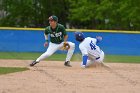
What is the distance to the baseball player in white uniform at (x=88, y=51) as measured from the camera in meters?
14.6

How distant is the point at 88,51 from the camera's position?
14.9m

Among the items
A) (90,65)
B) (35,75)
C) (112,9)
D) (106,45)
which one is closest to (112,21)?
(112,9)

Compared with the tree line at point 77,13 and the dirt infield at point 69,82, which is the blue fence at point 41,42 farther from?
the tree line at point 77,13

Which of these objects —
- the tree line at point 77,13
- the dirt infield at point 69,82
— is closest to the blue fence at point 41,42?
the dirt infield at point 69,82

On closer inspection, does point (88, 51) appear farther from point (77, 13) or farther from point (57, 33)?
point (77, 13)

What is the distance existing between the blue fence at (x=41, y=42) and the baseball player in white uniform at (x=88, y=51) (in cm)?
996

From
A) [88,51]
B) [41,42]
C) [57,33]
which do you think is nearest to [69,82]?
[88,51]

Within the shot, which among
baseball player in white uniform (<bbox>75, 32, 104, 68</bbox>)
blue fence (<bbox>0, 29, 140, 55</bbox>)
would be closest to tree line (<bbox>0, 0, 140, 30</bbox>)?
blue fence (<bbox>0, 29, 140, 55</bbox>)

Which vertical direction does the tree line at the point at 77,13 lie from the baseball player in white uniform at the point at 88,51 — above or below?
below

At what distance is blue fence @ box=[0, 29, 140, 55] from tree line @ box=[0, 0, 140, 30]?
1210 centimetres

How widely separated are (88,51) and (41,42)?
10.8 m

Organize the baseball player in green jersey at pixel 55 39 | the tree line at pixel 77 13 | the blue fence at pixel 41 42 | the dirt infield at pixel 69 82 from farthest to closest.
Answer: the tree line at pixel 77 13
the blue fence at pixel 41 42
the baseball player in green jersey at pixel 55 39
the dirt infield at pixel 69 82

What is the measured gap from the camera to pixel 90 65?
15.4 meters

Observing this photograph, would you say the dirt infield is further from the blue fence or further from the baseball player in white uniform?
the blue fence
